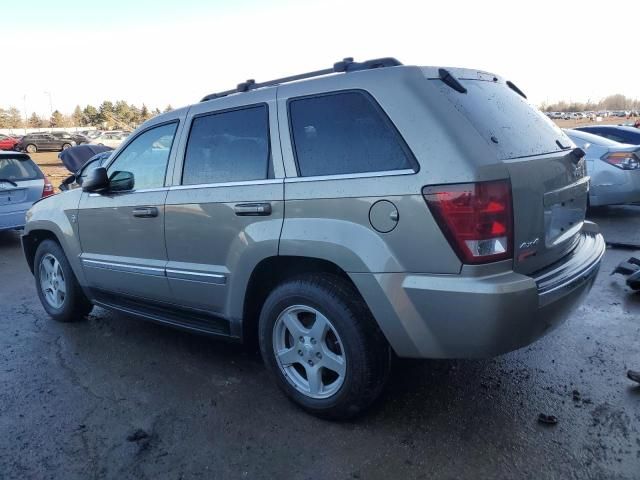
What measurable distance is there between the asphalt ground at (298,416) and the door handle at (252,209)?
3.87 feet

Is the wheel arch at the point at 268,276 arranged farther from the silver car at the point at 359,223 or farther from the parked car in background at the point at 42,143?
the parked car in background at the point at 42,143

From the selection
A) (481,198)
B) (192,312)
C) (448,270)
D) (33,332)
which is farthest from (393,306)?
(33,332)

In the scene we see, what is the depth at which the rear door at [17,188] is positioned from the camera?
27.0ft

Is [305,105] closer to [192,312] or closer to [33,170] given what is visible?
[192,312]

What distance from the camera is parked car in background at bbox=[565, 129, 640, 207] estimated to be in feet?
27.3

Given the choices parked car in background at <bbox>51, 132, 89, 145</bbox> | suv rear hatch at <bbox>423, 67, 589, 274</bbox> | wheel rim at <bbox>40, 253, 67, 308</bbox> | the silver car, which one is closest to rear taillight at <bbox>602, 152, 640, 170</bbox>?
the silver car

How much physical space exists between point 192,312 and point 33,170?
267 inches

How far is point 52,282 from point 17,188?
14.0 ft

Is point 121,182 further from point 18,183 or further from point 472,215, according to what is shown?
point 18,183

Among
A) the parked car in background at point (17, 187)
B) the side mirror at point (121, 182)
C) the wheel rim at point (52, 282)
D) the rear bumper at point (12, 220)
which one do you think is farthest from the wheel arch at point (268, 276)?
the parked car in background at point (17, 187)

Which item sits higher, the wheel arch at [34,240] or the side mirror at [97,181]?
A: the side mirror at [97,181]

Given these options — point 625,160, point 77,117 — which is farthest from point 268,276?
point 77,117

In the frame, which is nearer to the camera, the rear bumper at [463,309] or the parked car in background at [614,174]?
the rear bumper at [463,309]

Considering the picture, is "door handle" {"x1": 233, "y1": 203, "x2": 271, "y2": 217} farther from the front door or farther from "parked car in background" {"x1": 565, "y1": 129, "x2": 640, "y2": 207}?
"parked car in background" {"x1": 565, "y1": 129, "x2": 640, "y2": 207}
